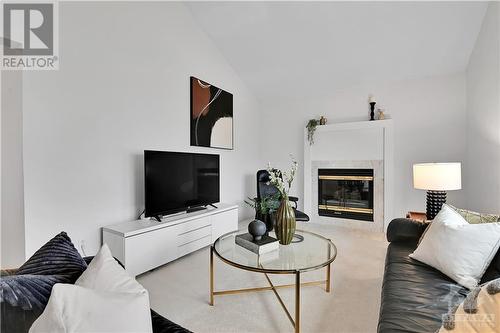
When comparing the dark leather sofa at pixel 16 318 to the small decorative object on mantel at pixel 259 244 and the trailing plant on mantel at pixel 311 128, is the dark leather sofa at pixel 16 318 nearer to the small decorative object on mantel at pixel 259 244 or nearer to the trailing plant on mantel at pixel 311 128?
the small decorative object on mantel at pixel 259 244

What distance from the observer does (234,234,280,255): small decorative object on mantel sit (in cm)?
188

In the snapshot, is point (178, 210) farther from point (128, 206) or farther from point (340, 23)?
point (340, 23)

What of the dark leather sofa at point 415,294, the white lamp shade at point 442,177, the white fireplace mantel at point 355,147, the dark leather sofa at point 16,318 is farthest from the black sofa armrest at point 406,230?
the dark leather sofa at point 16,318

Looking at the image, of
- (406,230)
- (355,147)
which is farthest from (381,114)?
(406,230)

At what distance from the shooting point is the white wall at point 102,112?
6.74 ft

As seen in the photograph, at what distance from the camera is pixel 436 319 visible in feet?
3.72

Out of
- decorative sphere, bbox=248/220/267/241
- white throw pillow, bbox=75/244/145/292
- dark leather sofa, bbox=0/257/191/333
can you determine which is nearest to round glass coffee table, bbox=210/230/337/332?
decorative sphere, bbox=248/220/267/241

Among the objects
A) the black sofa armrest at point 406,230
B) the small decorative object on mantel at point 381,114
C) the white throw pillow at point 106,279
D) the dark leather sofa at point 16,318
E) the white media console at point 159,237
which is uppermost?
the small decorative object on mantel at point 381,114

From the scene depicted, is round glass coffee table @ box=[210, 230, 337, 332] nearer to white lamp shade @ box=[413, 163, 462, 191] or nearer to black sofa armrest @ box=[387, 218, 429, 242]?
black sofa armrest @ box=[387, 218, 429, 242]

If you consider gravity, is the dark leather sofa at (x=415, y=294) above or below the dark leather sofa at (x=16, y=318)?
below

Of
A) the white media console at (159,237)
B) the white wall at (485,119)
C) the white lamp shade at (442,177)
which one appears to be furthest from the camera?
the white lamp shade at (442,177)

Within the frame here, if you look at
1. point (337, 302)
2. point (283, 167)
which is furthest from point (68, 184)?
point (283, 167)

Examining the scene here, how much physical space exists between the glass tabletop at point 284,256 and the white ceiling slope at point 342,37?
2.76m

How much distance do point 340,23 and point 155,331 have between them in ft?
12.1
